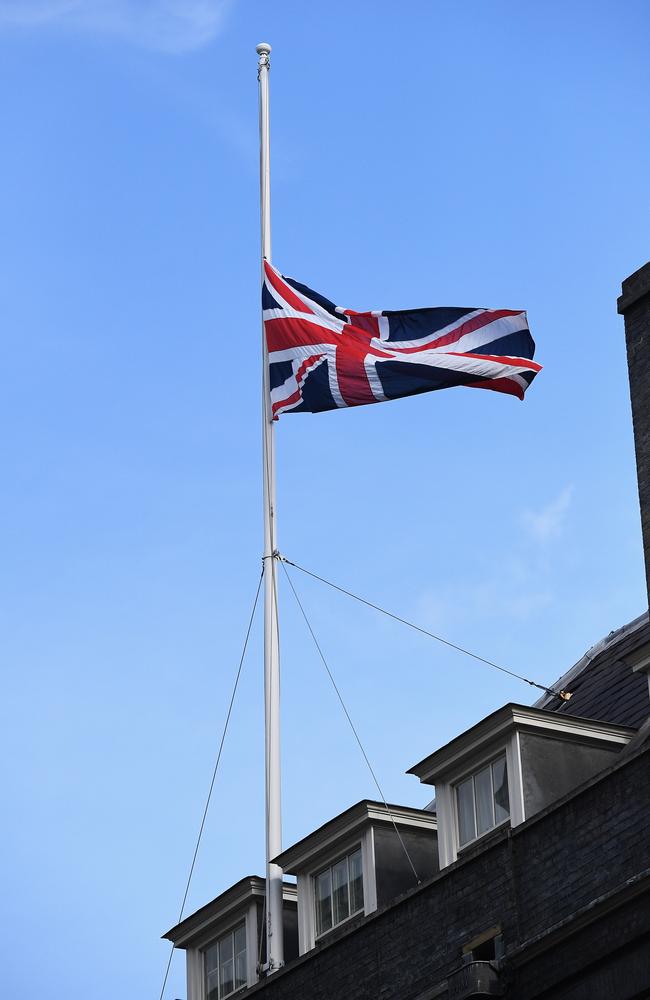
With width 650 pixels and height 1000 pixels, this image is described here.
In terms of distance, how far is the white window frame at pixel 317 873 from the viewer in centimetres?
2612

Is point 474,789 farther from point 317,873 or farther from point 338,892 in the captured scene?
point 317,873

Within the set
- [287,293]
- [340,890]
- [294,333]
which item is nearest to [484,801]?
[340,890]

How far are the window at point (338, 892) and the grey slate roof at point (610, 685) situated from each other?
12.7 ft

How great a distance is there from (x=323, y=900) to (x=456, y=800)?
293cm

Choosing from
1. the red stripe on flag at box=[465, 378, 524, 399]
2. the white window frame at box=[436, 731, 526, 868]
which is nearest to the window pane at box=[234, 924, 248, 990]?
the white window frame at box=[436, 731, 526, 868]

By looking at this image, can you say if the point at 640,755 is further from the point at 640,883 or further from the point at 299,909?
Answer: the point at 299,909

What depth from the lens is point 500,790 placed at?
24.6 m

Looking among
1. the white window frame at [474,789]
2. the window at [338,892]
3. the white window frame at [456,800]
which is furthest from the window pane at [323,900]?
the white window frame at [474,789]

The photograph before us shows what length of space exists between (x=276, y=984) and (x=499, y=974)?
473 cm

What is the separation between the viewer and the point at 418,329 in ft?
96.8

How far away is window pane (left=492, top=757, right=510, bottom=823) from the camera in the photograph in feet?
80.0

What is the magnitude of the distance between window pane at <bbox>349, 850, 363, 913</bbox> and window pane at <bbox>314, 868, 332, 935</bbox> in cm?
51

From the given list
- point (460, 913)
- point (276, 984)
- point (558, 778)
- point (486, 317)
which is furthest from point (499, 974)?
point (486, 317)

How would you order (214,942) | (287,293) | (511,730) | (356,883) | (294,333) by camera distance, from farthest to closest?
(287,293)
(294,333)
(214,942)
(356,883)
(511,730)
